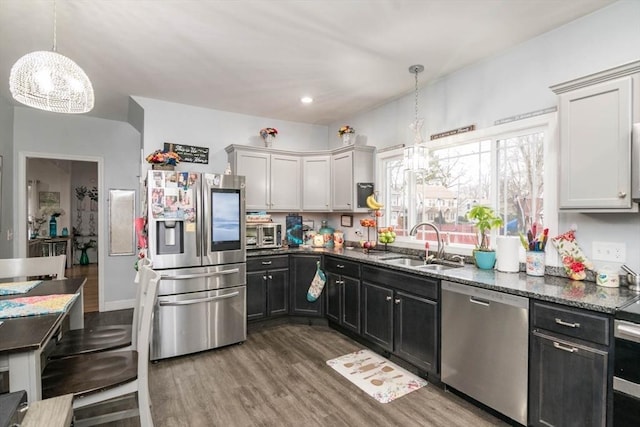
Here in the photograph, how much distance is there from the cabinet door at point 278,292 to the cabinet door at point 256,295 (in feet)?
0.20

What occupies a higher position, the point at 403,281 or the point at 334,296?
the point at 403,281

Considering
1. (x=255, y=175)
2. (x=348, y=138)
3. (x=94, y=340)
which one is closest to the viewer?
(x=94, y=340)

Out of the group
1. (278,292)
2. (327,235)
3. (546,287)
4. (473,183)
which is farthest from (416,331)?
(327,235)

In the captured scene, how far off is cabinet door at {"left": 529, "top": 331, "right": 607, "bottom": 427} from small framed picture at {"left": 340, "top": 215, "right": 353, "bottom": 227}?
271 cm

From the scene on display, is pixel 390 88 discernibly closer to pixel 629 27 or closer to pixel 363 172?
pixel 363 172

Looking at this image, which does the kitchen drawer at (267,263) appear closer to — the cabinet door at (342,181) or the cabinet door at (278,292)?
the cabinet door at (278,292)

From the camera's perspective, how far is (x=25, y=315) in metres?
1.60

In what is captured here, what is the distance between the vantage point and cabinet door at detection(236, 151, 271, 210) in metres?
3.96

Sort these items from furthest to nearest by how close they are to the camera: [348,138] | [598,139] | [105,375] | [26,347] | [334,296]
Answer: [348,138] → [334,296] → [598,139] → [105,375] → [26,347]

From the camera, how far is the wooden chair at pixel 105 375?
1528 millimetres

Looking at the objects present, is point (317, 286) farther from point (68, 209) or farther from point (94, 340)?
point (68, 209)

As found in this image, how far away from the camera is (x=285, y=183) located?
425 centimetres

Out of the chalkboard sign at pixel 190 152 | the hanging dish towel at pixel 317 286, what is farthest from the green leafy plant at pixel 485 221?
the chalkboard sign at pixel 190 152

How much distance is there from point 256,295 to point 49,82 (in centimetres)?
264
